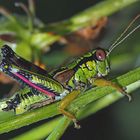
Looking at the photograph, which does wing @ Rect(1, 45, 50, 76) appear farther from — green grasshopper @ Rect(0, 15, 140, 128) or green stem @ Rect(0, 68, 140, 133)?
green stem @ Rect(0, 68, 140, 133)

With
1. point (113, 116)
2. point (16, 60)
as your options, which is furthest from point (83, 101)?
point (113, 116)

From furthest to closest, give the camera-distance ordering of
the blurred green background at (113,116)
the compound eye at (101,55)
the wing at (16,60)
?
1. the blurred green background at (113,116)
2. the compound eye at (101,55)
3. the wing at (16,60)

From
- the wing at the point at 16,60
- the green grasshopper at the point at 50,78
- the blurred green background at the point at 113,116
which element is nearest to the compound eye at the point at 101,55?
the green grasshopper at the point at 50,78

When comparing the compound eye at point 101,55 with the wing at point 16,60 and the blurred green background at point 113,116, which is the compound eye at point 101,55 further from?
the blurred green background at point 113,116

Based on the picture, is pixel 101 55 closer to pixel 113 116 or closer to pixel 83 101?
pixel 83 101

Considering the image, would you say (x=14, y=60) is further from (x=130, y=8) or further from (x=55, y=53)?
(x=130, y=8)

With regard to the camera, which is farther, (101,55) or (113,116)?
(113,116)

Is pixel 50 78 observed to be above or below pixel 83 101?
above

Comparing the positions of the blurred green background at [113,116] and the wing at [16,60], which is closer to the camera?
the wing at [16,60]

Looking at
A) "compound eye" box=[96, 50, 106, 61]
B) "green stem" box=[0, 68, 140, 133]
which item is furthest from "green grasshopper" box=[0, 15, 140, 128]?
"green stem" box=[0, 68, 140, 133]
